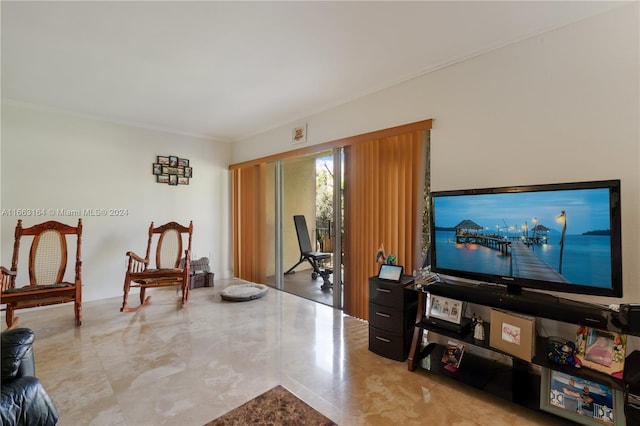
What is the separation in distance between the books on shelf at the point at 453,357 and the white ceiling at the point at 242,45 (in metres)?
2.28

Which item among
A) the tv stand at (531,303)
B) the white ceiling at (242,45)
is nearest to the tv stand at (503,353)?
the tv stand at (531,303)

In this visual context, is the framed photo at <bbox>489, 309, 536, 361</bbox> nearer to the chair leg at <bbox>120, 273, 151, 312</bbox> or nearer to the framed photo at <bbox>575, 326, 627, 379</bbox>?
the framed photo at <bbox>575, 326, 627, 379</bbox>

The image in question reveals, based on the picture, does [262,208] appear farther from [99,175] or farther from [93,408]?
[93,408]

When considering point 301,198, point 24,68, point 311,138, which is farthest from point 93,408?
point 301,198

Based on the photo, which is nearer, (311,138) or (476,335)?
(476,335)

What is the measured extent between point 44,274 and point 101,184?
1260 millimetres

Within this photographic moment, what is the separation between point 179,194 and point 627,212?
502 centimetres

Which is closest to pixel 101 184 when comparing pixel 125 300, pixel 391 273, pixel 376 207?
pixel 125 300

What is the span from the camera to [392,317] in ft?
7.68

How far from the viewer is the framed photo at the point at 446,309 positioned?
207 centimetres

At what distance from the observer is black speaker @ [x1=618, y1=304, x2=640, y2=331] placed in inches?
54.3

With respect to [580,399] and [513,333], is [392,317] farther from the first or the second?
[580,399]

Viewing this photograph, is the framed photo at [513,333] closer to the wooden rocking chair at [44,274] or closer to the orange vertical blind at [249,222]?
the orange vertical blind at [249,222]

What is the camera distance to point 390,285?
7.74 ft
